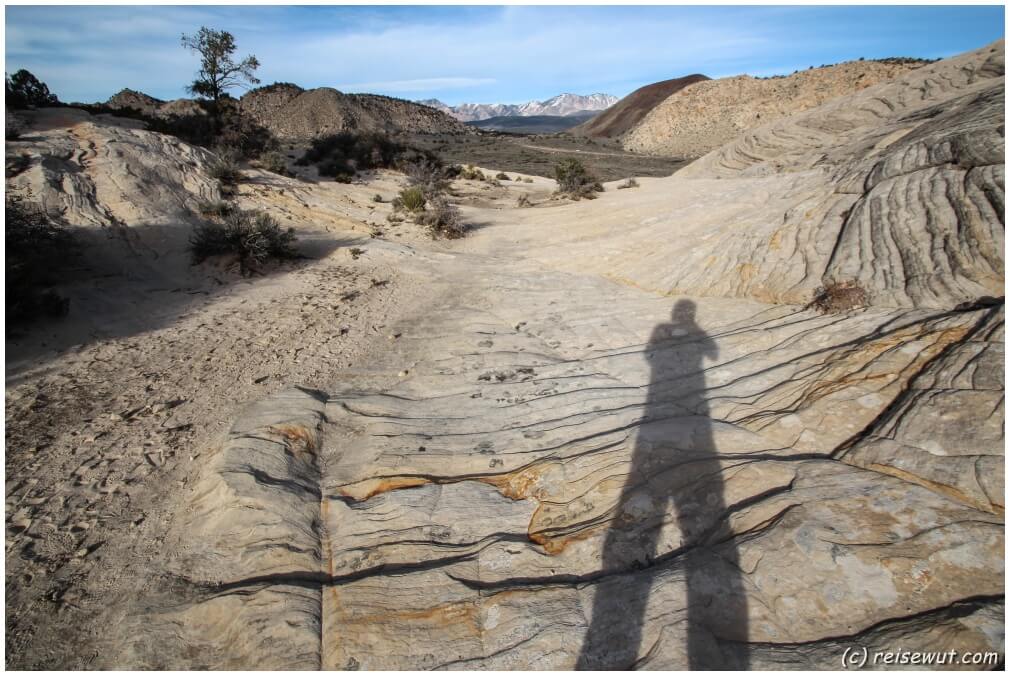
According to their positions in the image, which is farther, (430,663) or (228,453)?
(228,453)

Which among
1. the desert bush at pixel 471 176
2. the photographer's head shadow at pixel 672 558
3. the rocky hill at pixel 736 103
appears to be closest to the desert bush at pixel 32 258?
the photographer's head shadow at pixel 672 558

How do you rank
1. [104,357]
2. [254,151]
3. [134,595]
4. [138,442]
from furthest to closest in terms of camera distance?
[254,151] < [104,357] < [138,442] < [134,595]

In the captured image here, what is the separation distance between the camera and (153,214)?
9.55 meters

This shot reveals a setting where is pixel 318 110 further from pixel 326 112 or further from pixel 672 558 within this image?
pixel 672 558

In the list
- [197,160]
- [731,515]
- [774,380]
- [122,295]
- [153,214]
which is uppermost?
[197,160]

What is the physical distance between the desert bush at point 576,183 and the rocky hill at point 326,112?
43.0 meters

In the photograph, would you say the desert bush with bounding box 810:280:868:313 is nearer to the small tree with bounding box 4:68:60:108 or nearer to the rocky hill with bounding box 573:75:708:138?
the small tree with bounding box 4:68:60:108

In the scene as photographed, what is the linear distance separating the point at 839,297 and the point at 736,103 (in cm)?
4939

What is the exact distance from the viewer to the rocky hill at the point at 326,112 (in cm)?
5481

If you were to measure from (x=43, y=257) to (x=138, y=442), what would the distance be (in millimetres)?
4533

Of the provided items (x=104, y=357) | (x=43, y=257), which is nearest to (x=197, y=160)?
(x=43, y=257)

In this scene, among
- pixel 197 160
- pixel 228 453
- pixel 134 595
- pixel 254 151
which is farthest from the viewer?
pixel 254 151

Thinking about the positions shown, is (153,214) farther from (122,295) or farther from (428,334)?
(428,334)

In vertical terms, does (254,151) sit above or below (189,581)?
above
